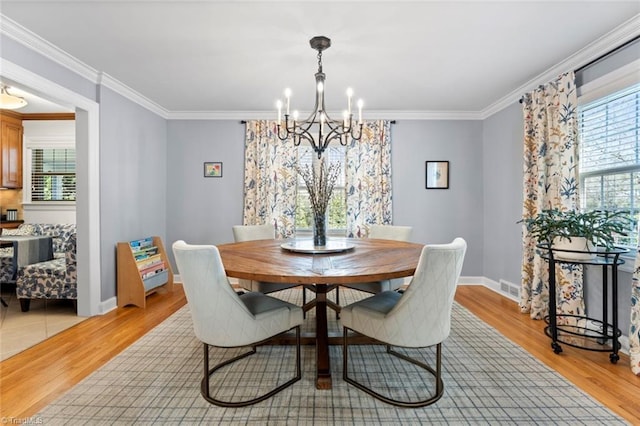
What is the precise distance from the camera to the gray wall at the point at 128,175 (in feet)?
10.9

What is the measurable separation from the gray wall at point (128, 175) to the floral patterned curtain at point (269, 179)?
116 centimetres

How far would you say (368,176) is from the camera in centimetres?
443

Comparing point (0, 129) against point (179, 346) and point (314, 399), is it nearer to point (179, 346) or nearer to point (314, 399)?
point (179, 346)

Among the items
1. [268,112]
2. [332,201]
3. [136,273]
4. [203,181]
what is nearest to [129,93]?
[203,181]

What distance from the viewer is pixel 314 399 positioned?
71.6 inches

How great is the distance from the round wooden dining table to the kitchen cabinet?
484cm

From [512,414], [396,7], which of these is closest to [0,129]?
[396,7]

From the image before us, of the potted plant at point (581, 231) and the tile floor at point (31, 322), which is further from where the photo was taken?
the tile floor at point (31, 322)

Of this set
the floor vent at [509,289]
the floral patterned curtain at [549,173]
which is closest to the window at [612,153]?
the floral patterned curtain at [549,173]

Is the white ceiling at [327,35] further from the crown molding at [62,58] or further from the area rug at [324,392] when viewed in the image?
the area rug at [324,392]

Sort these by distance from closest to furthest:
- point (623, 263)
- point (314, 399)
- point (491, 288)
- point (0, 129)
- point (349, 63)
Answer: point (314, 399)
point (623, 263)
point (349, 63)
point (491, 288)
point (0, 129)

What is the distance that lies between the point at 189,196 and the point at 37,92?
81.9 inches

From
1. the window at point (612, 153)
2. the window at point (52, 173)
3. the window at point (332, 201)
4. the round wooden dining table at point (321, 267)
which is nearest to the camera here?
the round wooden dining table at point (321, 267)

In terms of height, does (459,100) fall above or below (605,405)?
above
